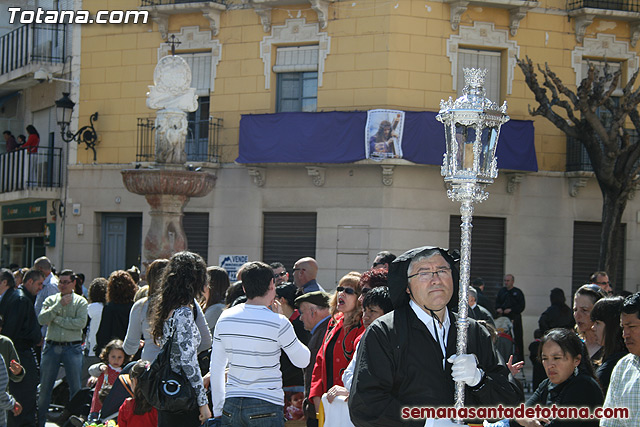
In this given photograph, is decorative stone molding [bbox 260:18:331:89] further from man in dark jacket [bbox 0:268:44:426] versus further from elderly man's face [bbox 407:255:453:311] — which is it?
elderly man's face [bbox 407:255:453:311]

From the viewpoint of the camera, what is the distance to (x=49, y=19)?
2275cm

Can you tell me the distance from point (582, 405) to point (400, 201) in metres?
13.3

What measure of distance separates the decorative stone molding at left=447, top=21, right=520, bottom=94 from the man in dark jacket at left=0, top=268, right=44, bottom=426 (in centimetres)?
1150

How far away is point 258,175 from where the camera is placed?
773 inches

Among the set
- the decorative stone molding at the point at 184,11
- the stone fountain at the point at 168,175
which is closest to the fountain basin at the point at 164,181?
the stone fountain at the point at 168,175

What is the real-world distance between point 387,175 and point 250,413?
12.4 m

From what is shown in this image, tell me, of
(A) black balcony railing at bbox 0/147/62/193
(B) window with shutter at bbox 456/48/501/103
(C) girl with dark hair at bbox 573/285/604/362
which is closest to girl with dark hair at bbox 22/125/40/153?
(A) black balcony railing at bbox 0/147/62/193

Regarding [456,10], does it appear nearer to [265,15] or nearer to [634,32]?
[265,15]

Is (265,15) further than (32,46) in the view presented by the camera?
No

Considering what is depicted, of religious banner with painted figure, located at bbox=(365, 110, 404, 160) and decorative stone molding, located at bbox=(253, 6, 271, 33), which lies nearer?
religious banner with painted figure, located at bbox=(365, 110, 404, 160)

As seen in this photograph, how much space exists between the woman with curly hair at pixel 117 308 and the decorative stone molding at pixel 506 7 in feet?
37.6

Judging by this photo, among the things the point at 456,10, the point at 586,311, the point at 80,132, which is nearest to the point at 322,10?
the point at 456,10

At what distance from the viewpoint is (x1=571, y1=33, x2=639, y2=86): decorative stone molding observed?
776 inches

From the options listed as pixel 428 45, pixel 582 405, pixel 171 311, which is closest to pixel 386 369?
pixel 582 405
